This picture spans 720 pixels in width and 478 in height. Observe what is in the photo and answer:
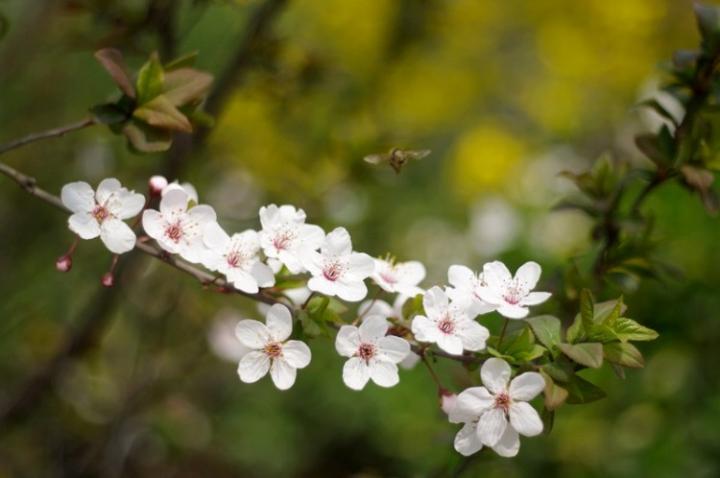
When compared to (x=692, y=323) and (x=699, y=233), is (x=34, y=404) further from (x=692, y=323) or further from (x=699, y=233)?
(x=699, y=233)

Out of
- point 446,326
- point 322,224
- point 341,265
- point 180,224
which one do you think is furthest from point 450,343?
point 322,224

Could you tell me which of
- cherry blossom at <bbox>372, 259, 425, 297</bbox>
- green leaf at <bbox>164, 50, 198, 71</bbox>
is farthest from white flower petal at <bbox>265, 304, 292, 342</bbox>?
green leaf at <bbox>164, 50, 198, 71</bbox>

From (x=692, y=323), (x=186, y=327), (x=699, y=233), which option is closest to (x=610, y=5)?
(x=699, y=233)

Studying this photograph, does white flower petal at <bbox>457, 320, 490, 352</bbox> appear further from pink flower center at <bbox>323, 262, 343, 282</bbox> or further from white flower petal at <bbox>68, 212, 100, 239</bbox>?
white flower petal at <bbox>68, 212, 100, 239</bbox>

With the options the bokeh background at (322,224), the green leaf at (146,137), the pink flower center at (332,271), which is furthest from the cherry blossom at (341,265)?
the bokeh background at (322,224)

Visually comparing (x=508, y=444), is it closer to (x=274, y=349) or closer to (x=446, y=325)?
(x=446, y=325)

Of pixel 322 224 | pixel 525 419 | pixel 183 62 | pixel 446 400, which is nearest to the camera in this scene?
pixel 525 419

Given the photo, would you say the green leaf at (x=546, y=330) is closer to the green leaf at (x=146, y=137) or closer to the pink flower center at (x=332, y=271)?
the pink flower center at (x=332, y=271)
